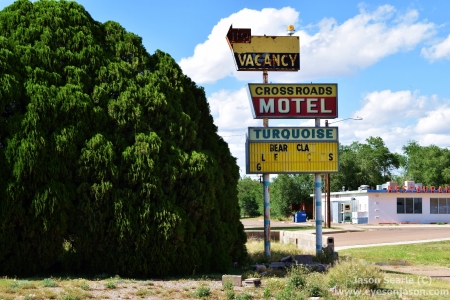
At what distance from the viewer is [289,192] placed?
71.4 m

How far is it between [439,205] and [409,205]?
330cm

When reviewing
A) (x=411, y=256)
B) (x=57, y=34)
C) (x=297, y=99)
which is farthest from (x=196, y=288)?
(x=411, y=256)

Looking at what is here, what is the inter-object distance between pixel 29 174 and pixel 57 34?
12.3 feet

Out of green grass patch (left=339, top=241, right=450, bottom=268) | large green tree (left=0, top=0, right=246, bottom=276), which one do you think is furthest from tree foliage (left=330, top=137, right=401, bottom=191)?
large green tree (left=0, top=0, right=246, bottom=276)

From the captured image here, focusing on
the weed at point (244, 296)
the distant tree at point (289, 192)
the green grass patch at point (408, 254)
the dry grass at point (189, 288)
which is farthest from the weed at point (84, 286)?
the distant tree at point (289, 192)

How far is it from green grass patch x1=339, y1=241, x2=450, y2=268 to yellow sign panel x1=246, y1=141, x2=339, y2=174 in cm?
403

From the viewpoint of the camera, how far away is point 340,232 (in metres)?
39.9

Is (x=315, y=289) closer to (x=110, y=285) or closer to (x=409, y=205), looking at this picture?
(x=110, y=285)

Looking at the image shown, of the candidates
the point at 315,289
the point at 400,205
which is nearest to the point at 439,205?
the point at 400,205

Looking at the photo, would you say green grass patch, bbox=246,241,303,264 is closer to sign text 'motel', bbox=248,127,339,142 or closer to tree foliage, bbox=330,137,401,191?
sign text 'motel', bbox=248,127,339,142

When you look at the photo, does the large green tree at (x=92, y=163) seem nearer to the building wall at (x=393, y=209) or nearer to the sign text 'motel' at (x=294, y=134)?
the sign text 'motel' at (x=294, y=134)

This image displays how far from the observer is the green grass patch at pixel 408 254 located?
64.6 ft

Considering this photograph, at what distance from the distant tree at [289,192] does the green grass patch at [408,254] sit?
43.0 meters

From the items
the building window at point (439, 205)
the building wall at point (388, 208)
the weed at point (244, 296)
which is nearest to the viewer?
the weed at point (244, 296)
